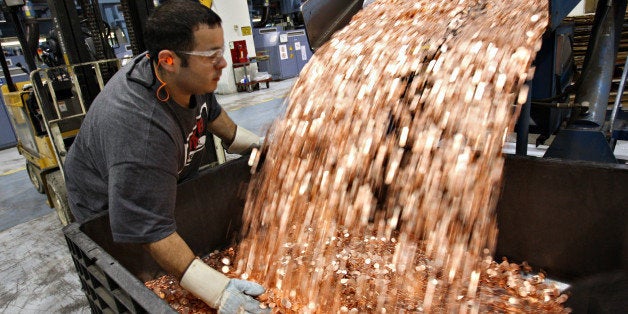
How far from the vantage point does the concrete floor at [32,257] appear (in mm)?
2747

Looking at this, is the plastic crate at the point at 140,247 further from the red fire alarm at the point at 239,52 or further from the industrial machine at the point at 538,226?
the red fire alarm at the point at 239,52

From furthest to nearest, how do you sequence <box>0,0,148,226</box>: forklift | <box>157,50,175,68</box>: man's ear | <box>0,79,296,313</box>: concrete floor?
<box>0,0,148,226</box>: forklift → <box>0,79,296,313</box>: concrete floor → <box>157,50,175,68</box>: man's ear

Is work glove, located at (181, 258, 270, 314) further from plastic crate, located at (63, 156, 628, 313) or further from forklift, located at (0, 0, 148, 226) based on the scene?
forklift, located at (0, 0, 148, 226)

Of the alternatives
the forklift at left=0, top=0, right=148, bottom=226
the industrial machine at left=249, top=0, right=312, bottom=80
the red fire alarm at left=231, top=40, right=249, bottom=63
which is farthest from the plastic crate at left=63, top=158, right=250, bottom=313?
the industrial machine at left=249, top=0, right=312, bottom=80

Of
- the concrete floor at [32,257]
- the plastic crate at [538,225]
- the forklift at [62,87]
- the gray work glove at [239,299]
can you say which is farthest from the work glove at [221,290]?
the forklift at [62,87]

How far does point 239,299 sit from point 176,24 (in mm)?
1145

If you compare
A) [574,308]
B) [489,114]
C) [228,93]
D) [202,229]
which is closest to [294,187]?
[202,229]

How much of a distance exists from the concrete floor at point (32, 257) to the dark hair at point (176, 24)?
0.76 metres

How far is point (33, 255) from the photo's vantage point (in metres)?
3.42

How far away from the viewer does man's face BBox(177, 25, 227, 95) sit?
1586 mm

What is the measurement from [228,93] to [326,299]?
32.2ft

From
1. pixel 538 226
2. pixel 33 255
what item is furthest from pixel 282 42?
pixel 538 226

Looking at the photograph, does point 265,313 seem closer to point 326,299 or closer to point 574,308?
point 326,299

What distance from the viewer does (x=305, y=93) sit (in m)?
2.06
